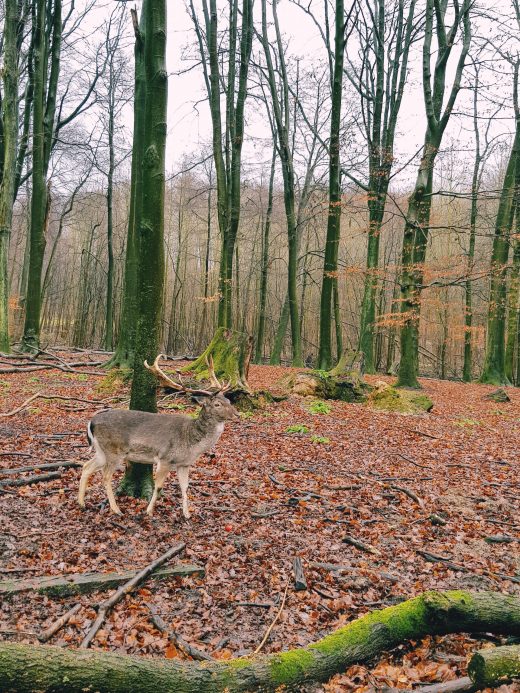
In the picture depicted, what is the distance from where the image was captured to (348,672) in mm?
2814

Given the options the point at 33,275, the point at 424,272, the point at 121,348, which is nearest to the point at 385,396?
the point at 424,272

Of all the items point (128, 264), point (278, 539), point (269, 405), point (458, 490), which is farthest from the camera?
point (128, 264)

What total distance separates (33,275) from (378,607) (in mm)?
15613

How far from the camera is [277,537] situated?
494cm

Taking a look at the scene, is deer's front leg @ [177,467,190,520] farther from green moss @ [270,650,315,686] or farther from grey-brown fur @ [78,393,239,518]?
green moss @ [270,650,315,686]

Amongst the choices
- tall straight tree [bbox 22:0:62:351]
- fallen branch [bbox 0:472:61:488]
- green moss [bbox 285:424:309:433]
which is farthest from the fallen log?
tall straight tree [bbox 22:0:62:351]

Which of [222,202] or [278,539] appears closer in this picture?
[278,539]

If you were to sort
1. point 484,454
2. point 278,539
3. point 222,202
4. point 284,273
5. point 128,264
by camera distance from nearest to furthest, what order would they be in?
point 278,539 → point 484,454 → point 128,264 → point 222,202 → point 284,273

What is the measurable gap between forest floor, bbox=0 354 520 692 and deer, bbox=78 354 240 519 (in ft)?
1.40

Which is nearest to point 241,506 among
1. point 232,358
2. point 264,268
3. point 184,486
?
point 184,486

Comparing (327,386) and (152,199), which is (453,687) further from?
(327,386)

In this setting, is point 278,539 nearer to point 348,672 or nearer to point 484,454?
point 348,672

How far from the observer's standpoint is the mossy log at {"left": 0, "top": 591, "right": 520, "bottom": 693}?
2010mm

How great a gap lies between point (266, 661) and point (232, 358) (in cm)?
893
